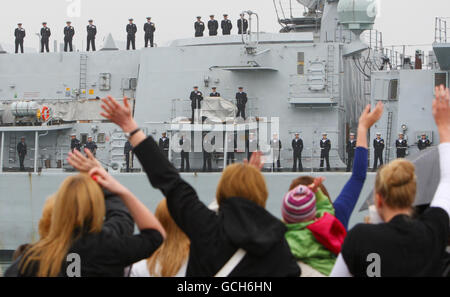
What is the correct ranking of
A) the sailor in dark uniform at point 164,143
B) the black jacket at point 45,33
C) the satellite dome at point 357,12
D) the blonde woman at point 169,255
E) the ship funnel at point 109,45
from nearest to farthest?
the blonde woman at point 169,255, the sailor in dark uniform at point 164,143, the satellite dome at point 357,12, the ship funnel at point 109,45, the black jacket at point 45,33

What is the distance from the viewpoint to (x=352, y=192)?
391cm

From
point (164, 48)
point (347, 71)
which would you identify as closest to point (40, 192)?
point (164, 48)

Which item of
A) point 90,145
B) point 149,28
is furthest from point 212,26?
point 90,145

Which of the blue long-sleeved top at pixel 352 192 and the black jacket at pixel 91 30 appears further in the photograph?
the black jacket at pixel 91 30

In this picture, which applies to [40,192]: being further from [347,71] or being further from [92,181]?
[92,181]

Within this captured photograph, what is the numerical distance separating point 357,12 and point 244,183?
541 inches

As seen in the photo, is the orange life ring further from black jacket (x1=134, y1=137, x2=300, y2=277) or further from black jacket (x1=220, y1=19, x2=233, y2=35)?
black jacket (x1=134, y1=137, x2=300, y2=277)

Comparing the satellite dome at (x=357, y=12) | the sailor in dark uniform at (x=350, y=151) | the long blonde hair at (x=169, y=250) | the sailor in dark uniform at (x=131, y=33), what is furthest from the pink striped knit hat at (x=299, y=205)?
the sailor in dark uniform at (x=131, y=33)

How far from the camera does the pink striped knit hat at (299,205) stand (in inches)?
125

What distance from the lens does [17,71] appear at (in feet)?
61.4

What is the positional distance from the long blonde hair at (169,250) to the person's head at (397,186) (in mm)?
1061

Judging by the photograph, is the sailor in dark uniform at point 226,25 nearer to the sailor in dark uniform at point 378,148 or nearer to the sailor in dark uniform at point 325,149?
the sailor in dark uniform at point 325,149

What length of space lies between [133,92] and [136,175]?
3817 millimetres

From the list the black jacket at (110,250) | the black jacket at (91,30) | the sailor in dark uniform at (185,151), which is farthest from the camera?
the black jacket at (91,30)
